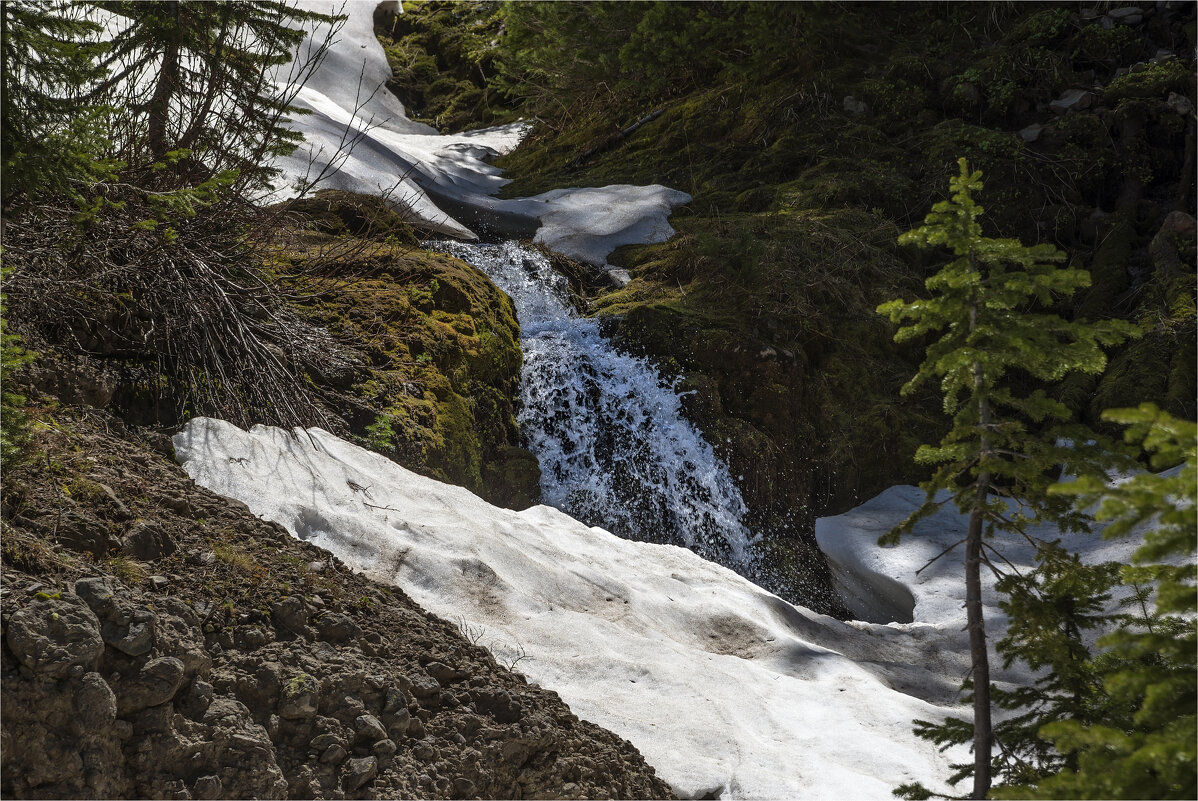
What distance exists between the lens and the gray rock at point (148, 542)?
3014mm

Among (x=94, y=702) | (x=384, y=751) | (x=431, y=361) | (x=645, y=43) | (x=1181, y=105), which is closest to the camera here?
(x=94, y=702)

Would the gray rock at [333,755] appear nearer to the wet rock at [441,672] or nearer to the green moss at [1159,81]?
the wet rock at [441,672]

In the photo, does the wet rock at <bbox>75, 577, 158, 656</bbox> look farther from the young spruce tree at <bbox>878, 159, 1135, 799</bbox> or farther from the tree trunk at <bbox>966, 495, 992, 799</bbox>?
the tree trunk at <bbox>966, 495, 992, 799</bbox>

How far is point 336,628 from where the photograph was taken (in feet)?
10.4

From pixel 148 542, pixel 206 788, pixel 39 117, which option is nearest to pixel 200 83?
pixel 39 117

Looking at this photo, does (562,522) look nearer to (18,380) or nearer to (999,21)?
(18,380)

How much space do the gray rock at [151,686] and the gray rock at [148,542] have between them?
58 centimetres

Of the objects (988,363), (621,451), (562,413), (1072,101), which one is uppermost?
(1072,101)

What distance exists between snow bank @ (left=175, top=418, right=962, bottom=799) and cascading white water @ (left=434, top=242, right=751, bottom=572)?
→ 179cm

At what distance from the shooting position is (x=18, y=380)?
3.79 metres

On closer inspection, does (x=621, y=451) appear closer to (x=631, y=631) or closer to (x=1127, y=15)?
(x=631, y=631)

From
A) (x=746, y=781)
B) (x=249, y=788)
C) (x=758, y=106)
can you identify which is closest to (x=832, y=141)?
(x=758, y=106)

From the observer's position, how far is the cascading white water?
7684mm

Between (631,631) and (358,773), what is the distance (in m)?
2.18
